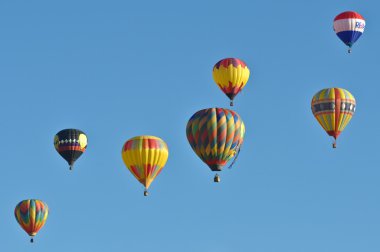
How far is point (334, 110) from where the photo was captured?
9794cm

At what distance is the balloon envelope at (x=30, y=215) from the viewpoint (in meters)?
108

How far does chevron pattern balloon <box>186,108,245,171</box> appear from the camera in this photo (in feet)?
296

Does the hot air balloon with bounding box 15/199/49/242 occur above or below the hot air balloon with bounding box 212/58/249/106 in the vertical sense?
below

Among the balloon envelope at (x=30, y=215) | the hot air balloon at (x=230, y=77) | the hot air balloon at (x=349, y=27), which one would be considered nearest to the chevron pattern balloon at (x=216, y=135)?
the hot air balloon at (x=230, y=77)

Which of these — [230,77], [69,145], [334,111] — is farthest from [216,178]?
[69,145]

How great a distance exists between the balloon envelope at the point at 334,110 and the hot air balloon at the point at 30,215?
2243cm

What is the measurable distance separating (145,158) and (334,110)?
41.8ft

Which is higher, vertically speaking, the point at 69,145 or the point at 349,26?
the point at 349,26

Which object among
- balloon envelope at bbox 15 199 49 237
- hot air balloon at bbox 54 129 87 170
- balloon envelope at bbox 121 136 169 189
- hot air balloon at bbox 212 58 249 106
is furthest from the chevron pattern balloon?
balloon envelope at bbox 15 199 49 237

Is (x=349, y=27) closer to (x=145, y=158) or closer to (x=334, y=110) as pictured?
(x=334, y=110)

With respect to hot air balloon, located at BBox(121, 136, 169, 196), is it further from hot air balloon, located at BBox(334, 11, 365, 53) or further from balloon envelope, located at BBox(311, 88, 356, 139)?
hot air balloon, located at BBox(334, 11, 365, 53)

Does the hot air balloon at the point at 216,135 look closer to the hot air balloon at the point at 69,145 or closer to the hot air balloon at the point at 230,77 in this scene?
Answer: the hot air balloon at the point at 230,77

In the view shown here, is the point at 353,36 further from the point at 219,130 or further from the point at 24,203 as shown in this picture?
the point at 24,203

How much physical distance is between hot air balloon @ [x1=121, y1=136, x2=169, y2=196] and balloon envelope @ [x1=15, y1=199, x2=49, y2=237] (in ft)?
46.3
